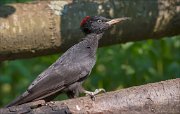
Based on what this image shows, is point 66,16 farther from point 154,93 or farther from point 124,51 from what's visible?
point 154,93

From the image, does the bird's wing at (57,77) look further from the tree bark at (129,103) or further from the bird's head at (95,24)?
the bird's head at (95,24)

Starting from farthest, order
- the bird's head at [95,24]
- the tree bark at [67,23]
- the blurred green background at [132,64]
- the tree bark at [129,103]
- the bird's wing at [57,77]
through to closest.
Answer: the blurred green background at [132,64] < the tree bark at [67,23] < the bird's head at [95,24] < the bird's wing at [57,77] < the tree bark at [129,103]

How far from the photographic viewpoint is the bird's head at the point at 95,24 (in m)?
5.19

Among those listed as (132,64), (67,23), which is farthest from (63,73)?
(132,64)

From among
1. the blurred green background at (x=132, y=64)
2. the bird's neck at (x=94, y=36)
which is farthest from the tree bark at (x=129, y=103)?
the blurred green background at (x=132, y=64)

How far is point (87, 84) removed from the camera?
252 inches

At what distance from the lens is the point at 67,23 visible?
554cm

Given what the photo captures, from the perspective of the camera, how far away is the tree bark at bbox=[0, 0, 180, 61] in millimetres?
5422

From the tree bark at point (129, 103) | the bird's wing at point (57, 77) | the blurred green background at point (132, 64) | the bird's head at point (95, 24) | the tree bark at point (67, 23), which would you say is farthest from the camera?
the blurred green background at point (132, 64)

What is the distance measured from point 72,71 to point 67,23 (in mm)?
913

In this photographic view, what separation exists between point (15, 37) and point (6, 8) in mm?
308

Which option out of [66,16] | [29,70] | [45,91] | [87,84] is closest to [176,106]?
[45,91]

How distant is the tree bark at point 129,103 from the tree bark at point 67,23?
139 centimetres

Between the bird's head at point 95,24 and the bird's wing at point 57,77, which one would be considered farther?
the bird's head at point 95,24
